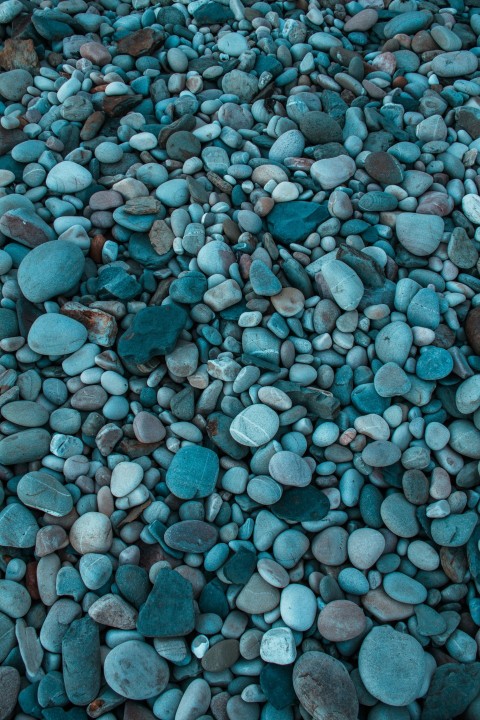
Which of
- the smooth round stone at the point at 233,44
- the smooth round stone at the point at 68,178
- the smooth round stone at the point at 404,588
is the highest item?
the smooth round stone at the point at 233,44

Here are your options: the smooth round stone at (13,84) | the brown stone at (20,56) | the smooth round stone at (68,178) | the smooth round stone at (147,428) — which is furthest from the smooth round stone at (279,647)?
the brown stone at (20,56)

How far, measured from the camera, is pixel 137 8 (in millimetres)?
2395

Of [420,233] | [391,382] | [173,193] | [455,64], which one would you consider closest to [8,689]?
[391,382]

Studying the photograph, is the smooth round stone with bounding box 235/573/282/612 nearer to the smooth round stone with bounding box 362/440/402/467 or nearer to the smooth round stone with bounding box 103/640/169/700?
the smooth round stone with bounding box 103/640/169/700

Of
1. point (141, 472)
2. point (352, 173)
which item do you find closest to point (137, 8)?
point (352, 173)

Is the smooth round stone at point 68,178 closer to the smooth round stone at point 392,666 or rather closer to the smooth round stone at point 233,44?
the smooth round stone at point 233,44

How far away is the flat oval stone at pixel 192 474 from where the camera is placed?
1.43 m

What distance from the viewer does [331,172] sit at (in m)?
1.84

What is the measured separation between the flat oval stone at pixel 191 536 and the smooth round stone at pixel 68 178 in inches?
42.4

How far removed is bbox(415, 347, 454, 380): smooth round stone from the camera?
154 cm

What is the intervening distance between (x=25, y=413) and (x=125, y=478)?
30cm

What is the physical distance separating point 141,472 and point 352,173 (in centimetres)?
113

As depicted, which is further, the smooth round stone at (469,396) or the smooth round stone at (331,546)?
the smooth round stone at (469,396)

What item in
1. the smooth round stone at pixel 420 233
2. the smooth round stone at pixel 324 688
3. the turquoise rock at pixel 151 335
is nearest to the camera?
the smooth round stone at pixel 324 688
